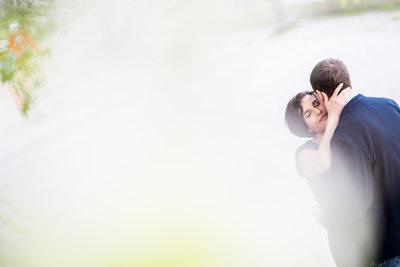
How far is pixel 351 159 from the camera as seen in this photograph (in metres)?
1.73

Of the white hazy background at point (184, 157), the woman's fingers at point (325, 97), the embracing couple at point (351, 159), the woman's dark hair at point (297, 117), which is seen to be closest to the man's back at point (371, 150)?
the embracing couple at point (351, 159)

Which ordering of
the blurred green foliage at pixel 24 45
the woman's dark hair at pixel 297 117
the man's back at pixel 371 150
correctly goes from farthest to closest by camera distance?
the blurred green foliage at pixel 24 45
the woman's dark hair at pixel 297 117
the man's back at pixel 371 150

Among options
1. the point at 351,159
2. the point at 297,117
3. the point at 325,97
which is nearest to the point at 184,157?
the point at 297,117

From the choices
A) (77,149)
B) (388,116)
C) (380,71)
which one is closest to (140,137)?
(77,149)

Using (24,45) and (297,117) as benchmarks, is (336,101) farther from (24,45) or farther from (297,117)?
(24,45)

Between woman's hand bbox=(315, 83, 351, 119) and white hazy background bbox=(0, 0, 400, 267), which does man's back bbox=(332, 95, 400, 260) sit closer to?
woman's hand bbox=(315, 83, 351, 119)

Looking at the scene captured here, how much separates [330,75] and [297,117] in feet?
1.01

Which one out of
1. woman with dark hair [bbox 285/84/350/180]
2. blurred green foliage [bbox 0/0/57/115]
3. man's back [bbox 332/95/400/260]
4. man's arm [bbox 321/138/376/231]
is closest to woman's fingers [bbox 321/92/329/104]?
woman with dark hair [bbox 285/84/350/180]

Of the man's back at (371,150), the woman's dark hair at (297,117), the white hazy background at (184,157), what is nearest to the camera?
the man's back at (371,150)

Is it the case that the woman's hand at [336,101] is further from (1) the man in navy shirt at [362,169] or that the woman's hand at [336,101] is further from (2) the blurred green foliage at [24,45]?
(2) the blurred green foliage at [24,45]

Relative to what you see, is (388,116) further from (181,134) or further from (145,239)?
(181,134)

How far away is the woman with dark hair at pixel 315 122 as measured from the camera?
5.93 ft

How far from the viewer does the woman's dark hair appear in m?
1.96

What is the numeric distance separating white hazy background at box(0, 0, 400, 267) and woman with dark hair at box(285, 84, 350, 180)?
5.43ft
